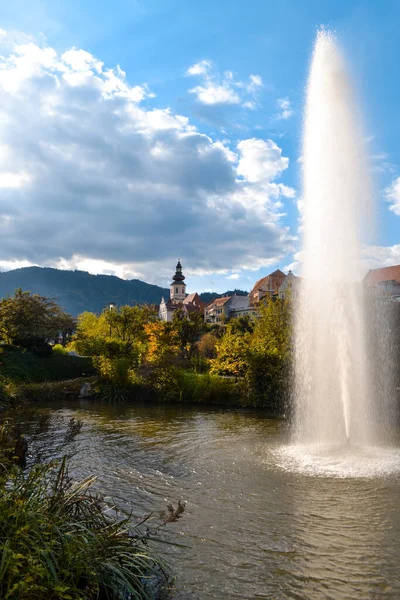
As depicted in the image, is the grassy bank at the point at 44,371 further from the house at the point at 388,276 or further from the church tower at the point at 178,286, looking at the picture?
the church tower at the point at 178,286

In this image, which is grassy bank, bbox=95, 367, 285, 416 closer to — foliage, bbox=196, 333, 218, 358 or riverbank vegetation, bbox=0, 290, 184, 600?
foliage, bbox=196, 333, 218, 358

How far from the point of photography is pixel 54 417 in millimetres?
20188

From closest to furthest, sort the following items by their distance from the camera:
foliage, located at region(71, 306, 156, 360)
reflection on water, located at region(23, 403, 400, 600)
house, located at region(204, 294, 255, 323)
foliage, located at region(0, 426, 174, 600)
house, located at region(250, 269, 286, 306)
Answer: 1. foliage, located at region(0, 426, 174, 600)
2. reflection on water, located at region(23, 403, 400, 600)
3. foliage, located at region(71, 306, 156, 360)
4. house, located at region(250, 269, 286, 306)
5. house, located at region(204, 294, 255, 323)

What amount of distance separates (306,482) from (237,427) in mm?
7751

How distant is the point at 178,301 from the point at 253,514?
386 ft

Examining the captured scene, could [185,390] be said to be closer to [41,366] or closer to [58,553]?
[41,366]

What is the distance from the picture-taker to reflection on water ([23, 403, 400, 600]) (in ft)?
19.4

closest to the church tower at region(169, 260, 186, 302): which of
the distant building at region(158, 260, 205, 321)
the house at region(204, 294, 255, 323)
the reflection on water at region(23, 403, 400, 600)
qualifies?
the distant building at region(158, 260, 205, 321)

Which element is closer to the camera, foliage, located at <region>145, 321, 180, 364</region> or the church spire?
foliage, located at <region>145, 321, 180, 364</region>

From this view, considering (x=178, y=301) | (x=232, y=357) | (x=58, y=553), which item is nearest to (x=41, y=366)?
(x=232, y=357)

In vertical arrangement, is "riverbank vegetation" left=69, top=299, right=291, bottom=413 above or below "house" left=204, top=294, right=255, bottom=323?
below

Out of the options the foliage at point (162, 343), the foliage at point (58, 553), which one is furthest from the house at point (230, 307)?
the foliage at point (58, 553)

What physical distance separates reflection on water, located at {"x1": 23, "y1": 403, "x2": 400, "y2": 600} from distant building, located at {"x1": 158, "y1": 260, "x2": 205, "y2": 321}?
96637 mm

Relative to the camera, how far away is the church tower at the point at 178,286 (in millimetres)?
131250
